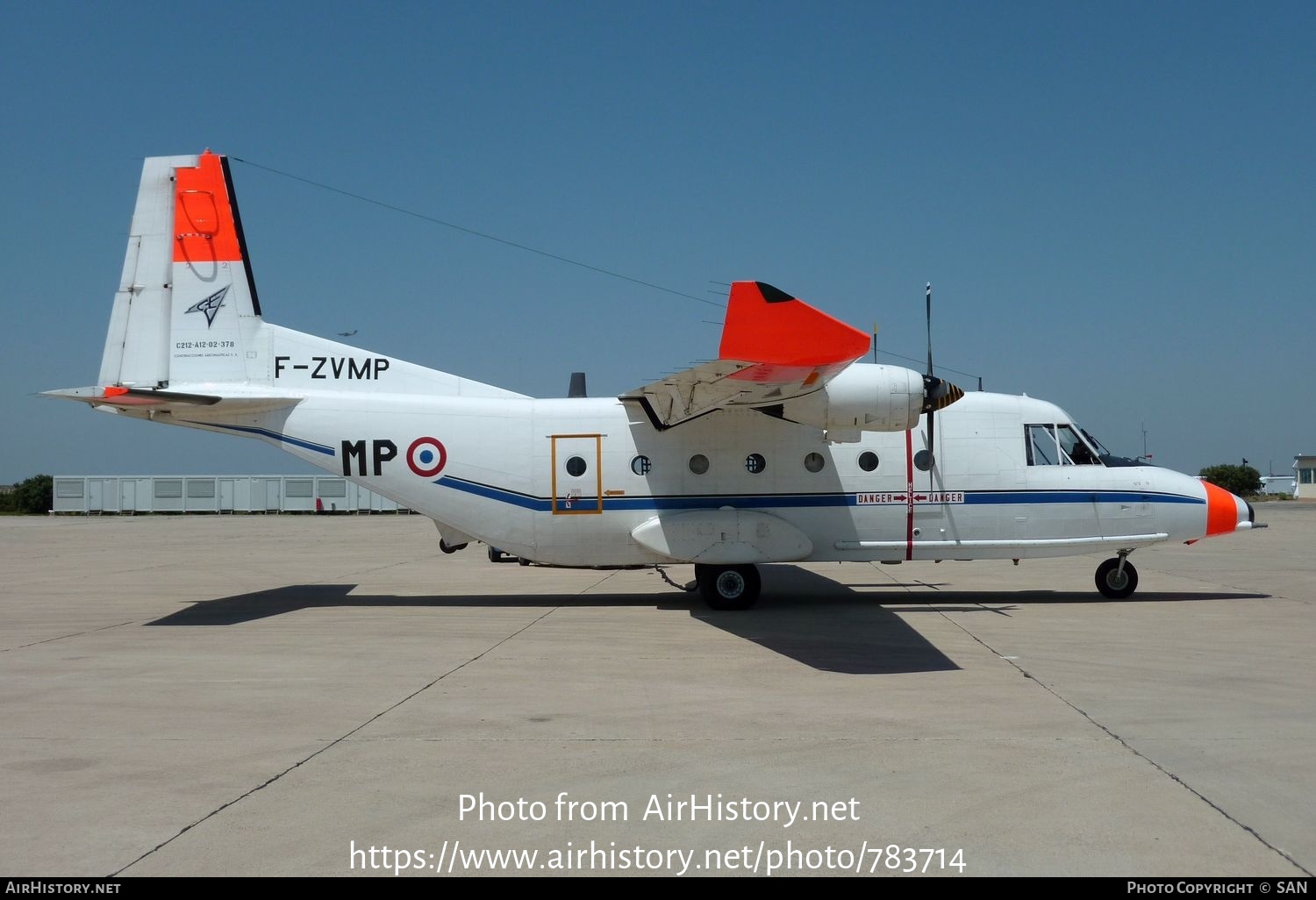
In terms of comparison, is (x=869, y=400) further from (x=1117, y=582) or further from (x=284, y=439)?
(x=284, y=439)

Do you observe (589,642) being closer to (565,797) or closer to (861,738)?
(861,738)

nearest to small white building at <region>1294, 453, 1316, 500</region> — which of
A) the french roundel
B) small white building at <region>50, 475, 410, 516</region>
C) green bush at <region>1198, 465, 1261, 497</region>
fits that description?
green bush at <region>1198, 465, 1261, 497</region>

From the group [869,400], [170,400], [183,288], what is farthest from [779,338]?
[183,288]

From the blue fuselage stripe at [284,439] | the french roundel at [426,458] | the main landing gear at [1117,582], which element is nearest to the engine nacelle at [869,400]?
the main landing gear at [1117,582]

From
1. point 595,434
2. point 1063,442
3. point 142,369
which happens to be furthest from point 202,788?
point 1063,442

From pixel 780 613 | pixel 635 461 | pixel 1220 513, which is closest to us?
pixel 780 613

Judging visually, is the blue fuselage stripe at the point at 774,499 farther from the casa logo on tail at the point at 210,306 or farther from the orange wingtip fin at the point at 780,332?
the orange wingtip fin at the point at 780,332

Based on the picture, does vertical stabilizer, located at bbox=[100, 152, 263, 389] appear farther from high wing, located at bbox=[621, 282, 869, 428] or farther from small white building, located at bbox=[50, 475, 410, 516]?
small white building, located at bbox=[50, 475, 410, 516]

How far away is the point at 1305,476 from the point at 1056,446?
297ft

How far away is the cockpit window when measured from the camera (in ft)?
49.1

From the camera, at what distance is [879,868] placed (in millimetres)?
4723

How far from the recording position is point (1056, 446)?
1505 centimetres

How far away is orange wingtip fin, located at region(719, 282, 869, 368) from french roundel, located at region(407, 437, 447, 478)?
21.7 ft
